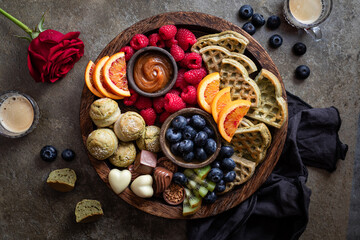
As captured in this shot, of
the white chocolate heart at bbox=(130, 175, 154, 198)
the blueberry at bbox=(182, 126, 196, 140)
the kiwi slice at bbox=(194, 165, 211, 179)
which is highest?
the blueberry at bbox=(182, 126, 196, 140)

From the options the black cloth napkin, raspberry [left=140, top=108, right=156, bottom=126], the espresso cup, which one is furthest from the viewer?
the espresso cup

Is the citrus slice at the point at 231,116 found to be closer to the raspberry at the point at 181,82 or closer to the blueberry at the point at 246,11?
the raspberry at the point at 181,82

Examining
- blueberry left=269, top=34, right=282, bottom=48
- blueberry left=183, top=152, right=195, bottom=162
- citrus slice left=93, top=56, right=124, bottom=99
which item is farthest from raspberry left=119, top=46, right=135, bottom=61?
blueberry left=269, top=34, right=282, bottom=48

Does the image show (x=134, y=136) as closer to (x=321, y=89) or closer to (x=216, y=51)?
(x=216, y=51)

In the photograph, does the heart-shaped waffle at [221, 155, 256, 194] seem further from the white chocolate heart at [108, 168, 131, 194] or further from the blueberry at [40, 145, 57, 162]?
the blueberry at [40, 145, 57, 162]

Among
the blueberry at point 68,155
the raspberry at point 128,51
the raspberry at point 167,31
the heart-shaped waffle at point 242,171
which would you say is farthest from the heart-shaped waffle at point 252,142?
the blueberry at point 68,155

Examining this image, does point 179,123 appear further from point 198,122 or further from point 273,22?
point 273,22

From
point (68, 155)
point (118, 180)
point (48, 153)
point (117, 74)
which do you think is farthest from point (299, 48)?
point (48, 153)
